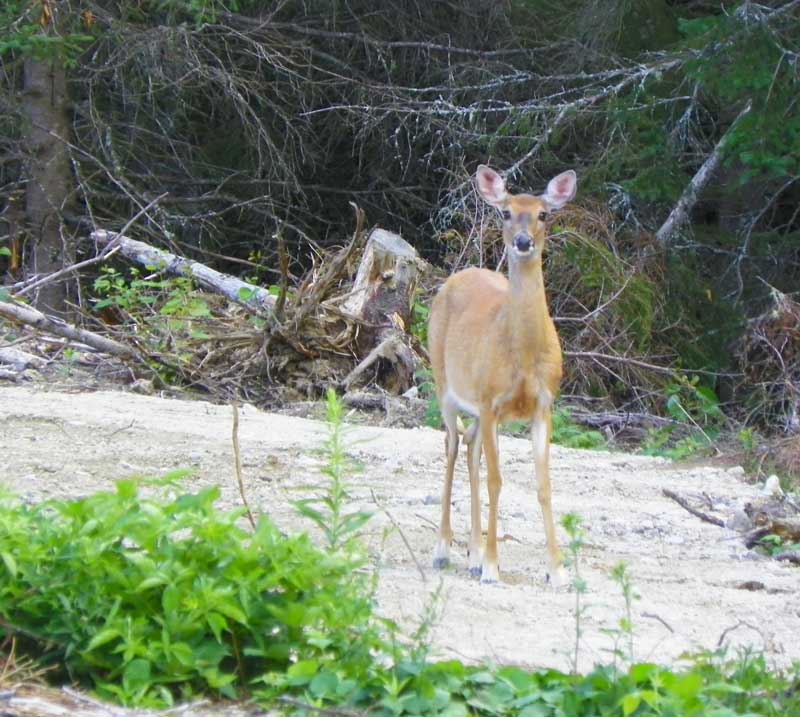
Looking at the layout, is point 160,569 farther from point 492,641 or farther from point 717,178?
point 717,178

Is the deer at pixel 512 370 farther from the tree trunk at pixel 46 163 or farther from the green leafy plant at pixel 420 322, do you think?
the tree trunk at pixel 46 163

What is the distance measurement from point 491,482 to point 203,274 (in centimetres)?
753

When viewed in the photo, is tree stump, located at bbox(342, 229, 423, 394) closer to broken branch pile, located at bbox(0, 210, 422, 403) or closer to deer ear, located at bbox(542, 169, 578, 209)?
broken branch pile, located at bbox(0, 210, 422, 403)

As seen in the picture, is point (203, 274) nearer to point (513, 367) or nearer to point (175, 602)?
point (513, 367)

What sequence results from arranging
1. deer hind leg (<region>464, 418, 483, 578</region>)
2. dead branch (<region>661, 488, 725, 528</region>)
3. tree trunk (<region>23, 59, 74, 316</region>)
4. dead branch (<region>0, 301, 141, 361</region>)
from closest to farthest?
deer hind leg (<region>464, 418, 483, 578</region>) < dead branch (<region>661, 488, 725, 528</region>) < dead branch (<region>0, 301, 141, 361</region>) < tree trunk (<region>23, 59, 74, 316</region>)

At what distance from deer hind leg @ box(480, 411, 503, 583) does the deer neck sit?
1.06 feet

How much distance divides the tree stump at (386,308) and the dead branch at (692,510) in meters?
4.15

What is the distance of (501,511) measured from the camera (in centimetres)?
870

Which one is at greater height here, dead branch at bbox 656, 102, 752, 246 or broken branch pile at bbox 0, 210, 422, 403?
dead branch at bbox 656, 102, 752, 246

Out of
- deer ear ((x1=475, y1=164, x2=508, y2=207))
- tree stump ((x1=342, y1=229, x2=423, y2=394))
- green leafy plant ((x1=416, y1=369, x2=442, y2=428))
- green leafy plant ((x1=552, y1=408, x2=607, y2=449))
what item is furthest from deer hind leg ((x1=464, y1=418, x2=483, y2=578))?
tree stump ((x1=342, y1=229, x2=423, y2=394))

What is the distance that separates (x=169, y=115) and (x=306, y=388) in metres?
6.25

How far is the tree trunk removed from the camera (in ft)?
58.4

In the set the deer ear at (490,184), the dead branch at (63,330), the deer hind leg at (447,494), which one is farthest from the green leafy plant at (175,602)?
the dead branch at (63,330)

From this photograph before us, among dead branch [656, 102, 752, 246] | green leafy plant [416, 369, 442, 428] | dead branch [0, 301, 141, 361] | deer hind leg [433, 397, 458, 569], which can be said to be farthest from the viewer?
dead branch [656, 102, 752, 246]
